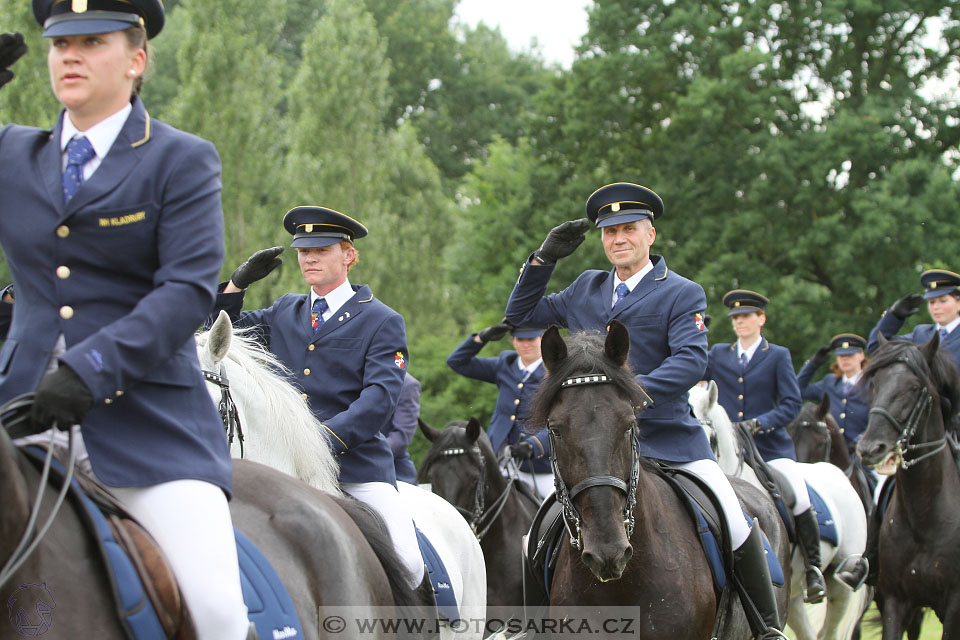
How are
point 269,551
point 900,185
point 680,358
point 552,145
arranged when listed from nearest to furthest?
point 269,551, point 680,358, point 900,185, point 552,145

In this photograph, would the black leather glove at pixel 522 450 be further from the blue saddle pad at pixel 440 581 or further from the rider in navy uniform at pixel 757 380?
the blue saddle pad at pixel 440 581

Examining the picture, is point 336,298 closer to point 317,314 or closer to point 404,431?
point 317,314

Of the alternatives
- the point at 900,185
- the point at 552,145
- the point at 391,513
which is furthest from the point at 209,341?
the point at 552,145

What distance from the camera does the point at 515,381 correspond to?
10.8m

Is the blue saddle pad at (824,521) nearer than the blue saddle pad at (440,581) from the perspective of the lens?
No

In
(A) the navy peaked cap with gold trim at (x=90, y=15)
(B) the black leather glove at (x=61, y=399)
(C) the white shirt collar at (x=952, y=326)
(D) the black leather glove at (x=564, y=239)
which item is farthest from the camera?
(C) the white shirt collar at (x=952, y=326)

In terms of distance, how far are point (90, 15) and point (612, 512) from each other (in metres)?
2.69

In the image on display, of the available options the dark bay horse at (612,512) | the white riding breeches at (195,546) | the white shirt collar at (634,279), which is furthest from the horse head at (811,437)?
the white riding breeches at (195,546)

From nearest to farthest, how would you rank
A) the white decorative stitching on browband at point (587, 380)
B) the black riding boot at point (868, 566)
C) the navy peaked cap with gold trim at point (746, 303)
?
the white decorative stitching on browband at point (587, 380) < the black riding boot at point (868, 566) < the navy peaked cap with gold trim at point (746, 303)

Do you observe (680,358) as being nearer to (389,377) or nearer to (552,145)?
(389,377)

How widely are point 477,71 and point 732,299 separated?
30.0 metres

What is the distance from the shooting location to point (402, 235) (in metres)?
25.2

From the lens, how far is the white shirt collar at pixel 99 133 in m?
2.89

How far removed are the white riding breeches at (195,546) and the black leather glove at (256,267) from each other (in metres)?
2.71
